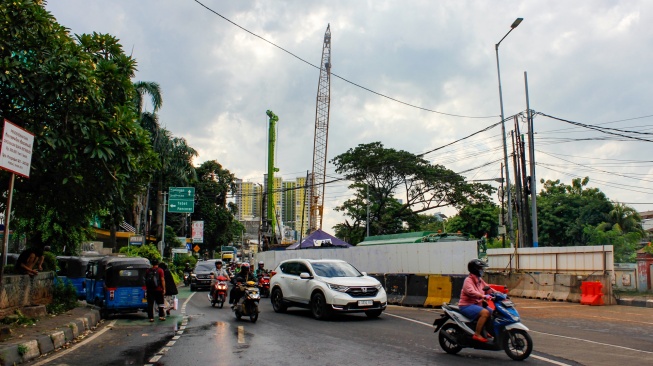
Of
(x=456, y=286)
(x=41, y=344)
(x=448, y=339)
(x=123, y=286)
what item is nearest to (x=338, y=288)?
(x=448, y=339)

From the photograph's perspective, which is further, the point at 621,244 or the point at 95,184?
the point at 621,244

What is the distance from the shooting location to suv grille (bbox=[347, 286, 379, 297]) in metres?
14.2

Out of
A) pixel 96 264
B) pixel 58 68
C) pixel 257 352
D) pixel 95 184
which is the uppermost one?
pixel 58 68

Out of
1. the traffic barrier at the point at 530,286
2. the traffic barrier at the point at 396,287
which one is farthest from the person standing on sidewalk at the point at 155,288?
the traffic barrier at the point at 530,286

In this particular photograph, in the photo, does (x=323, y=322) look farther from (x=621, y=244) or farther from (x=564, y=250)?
(x=621, y=244)

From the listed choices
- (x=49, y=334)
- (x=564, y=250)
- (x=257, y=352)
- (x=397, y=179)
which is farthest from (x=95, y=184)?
(x=397, y=179)

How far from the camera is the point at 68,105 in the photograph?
1207 cm

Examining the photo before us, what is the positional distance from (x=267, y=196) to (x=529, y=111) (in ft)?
130

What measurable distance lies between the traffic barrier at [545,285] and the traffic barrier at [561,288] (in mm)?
207

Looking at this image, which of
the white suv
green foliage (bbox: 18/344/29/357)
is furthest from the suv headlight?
green foliage (bbox: 18/344/29/357)

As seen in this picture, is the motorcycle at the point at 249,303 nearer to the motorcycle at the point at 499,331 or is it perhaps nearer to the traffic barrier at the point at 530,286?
the motorcycle at the point at 499,331

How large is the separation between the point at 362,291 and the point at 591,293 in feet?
34.4

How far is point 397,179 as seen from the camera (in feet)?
161

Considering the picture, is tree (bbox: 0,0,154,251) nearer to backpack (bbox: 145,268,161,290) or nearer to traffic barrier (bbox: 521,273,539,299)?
backpack (bbox: 145,268,161,290)
